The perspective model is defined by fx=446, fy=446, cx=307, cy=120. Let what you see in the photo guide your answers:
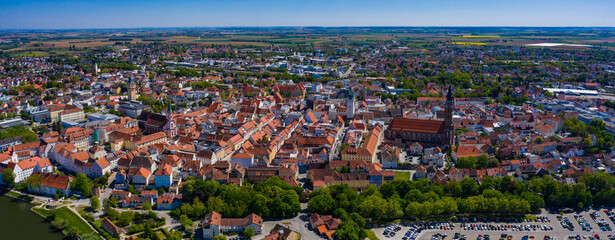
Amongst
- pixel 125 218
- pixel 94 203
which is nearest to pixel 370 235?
pixel 125 218

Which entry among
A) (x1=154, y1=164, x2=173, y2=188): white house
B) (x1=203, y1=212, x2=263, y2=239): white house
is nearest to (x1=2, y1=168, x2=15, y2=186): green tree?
(x1=154, y1=164, x2=173, y2=188): white house

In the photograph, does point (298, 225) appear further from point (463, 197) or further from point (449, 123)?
point (449, 123)

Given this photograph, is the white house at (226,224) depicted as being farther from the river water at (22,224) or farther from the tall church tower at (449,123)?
the tall church tower at (449,123)

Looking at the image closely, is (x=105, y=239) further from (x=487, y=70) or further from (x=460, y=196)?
(x=487, y=70)

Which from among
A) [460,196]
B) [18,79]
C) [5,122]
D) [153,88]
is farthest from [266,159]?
[18,79]

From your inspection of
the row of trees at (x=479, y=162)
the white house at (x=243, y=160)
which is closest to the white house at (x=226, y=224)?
the white house at (x=243, y=160)
